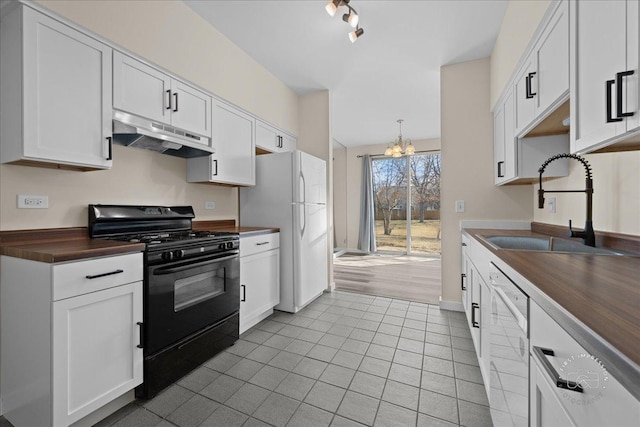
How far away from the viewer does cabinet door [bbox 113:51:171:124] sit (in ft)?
6.09

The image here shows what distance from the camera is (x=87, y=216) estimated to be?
6.19 ft

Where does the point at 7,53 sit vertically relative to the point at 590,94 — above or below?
above

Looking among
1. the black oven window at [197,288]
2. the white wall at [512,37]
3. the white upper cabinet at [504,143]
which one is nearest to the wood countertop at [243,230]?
the black oven window at [197,288]

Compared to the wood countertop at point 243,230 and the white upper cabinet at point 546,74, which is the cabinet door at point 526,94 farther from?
the wood countertop at point 243,230

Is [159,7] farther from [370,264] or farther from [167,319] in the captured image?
[370,264]

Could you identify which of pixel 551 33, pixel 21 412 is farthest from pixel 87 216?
pixel 551 33

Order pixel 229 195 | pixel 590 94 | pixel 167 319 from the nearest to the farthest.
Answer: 1. pixel 590 94
2. pixel 167 319
3. pixel 229 195

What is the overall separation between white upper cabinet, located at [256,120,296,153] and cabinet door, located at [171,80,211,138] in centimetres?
77

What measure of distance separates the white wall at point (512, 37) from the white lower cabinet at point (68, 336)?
2813mm

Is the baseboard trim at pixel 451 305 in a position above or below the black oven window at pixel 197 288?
below

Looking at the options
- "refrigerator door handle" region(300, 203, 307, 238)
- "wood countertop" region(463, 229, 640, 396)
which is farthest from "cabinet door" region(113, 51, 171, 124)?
"wood countertop" region(463, 229, 640, 396)

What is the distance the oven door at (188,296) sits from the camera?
1.65m

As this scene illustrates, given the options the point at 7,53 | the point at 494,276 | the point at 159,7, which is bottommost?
the point at 494,276

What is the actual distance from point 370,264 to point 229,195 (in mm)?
3473
